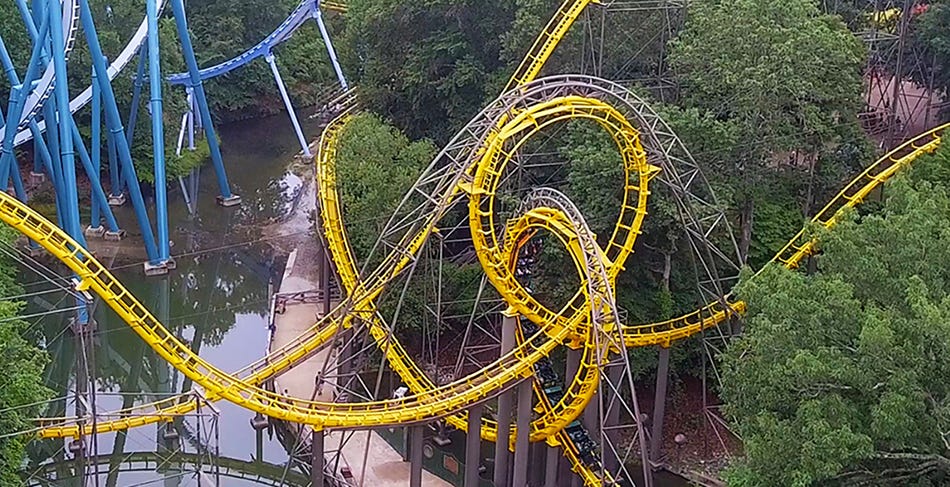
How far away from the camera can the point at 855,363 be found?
10906mm

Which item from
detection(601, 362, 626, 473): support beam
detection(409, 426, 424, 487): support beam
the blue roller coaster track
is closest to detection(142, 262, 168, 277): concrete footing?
the blue roller coaster track

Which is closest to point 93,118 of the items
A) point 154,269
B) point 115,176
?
point 115,176

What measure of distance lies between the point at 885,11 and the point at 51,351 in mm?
19737

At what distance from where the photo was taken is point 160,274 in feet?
81.2

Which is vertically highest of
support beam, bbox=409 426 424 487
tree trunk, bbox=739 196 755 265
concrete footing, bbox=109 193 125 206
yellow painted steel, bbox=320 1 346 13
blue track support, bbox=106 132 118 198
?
yellow painted steel, bbox=320 1 346 13

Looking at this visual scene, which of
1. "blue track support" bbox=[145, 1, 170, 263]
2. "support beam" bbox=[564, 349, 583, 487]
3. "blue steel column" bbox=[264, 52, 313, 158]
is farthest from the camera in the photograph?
"blue steel column" bbox=[264, 52, 313, 158]

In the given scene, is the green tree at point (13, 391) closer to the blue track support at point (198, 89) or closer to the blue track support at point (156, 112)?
the blue track support at point (156, 112)

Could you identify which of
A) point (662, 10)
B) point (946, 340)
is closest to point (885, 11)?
point (662, 10)

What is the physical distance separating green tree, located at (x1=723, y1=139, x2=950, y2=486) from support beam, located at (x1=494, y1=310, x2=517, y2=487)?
3.41 meters

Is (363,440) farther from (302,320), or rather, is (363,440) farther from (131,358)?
(131,358)

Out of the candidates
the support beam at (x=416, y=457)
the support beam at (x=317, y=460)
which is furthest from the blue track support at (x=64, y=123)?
the support beam at (x=416, y=457)

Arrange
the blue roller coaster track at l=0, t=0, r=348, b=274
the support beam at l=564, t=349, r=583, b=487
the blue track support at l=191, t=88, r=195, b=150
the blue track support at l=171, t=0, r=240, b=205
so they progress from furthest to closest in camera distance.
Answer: the blue track support at l=191, t=88, r=195, b=150 < the blue track support at l=171, t=0, r=240, b=205 < the blue roller coaster track at l=0, t=0, r=348, b=274 < the support beam at l=564, t=349, r=583, b=487

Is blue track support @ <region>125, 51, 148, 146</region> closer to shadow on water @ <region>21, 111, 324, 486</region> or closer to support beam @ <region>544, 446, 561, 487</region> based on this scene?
shadow on water @ <region>21, 111, 324, 486</region>

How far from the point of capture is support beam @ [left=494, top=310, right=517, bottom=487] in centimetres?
1503
